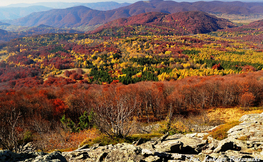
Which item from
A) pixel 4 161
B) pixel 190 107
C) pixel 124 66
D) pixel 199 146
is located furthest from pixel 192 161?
pixel 124 66

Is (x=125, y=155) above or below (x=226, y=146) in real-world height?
below

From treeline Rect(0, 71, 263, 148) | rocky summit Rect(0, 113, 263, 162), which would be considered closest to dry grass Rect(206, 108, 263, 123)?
treeline Rect(0, 71, 263, 148)

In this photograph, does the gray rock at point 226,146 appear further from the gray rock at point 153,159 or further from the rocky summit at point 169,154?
the gray rock at point 153,159

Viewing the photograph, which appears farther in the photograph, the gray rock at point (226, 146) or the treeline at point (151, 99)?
the treeline at point (151, 99)

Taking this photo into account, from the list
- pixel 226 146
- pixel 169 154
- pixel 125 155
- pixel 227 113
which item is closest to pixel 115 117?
pixel 125 155

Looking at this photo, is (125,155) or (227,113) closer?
(125,155)

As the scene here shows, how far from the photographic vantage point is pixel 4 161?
846cm

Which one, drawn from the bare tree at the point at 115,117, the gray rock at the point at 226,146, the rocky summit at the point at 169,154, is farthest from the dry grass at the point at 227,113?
the gray rock at the point at 226,146

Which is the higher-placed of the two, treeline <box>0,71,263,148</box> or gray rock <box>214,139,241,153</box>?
gray rock <box>214,139,241,153</box>

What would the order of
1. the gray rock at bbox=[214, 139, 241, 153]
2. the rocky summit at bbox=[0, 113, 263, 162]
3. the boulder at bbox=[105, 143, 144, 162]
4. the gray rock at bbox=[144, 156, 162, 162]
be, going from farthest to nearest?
the gray rock at bbox=[214, 139, 241, 153] < the boulder at bbox=[105, 143, 144, 162] < the gray rock at bbox=[144, 156, 162, 162] < the rocky summit at bbox=[0, 113, 263, 162]

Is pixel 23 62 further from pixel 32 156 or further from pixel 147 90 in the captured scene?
pixel 32 156

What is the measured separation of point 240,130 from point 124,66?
128m

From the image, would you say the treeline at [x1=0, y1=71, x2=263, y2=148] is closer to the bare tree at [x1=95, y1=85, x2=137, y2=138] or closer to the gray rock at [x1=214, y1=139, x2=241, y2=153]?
the bare tree at [x1=95, y1=85, x2=137, y2=138]

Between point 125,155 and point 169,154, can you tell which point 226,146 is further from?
point 125,155
